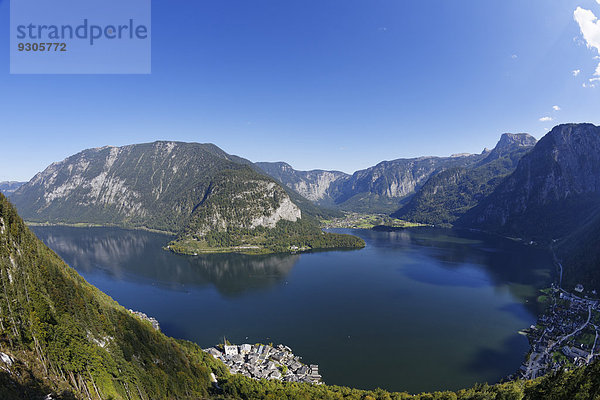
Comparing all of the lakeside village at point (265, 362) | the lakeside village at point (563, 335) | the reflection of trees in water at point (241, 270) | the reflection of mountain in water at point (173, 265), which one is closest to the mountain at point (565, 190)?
the lakeside village at point (563, 335)

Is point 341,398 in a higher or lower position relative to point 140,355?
lower

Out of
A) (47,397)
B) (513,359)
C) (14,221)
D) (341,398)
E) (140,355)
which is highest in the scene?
(14,221)

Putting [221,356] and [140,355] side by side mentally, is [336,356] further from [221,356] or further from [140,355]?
[140,355]

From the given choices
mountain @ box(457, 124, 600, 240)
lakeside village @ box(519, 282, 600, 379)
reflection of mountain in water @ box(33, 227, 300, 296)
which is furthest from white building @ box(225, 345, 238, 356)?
mountain @ box(457, 124, 600, 240)

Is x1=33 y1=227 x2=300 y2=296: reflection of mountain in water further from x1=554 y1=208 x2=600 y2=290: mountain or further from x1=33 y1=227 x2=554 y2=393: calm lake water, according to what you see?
x1=554 y1=208 x2=600 y2=290: mountain

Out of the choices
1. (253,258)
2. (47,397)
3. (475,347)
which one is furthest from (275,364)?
(253,258)

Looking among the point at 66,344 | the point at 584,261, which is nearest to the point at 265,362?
the point at 66,344
